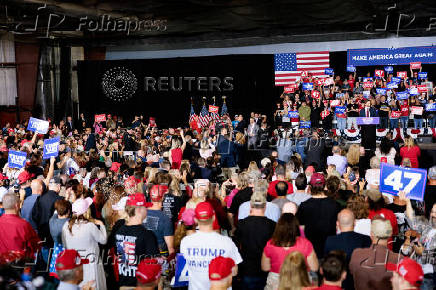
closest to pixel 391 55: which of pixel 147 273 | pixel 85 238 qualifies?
pixel 85 238

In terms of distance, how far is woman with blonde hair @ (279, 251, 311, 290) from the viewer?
3.66 metres

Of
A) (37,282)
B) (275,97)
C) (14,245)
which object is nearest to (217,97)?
(275,97)

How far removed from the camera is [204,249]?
4367 mm

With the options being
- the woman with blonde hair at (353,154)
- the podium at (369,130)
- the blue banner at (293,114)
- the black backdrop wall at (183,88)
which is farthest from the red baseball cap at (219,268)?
the black backdrop wall at (183,88)

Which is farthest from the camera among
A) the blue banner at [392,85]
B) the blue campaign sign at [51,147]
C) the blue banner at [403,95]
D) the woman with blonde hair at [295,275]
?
the blue banner at [392,85]

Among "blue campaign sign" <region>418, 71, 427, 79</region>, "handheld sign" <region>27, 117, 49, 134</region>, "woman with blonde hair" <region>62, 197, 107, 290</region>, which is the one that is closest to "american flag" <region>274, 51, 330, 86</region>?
"blue campaign sign" <region>418, 71, 427, 79</region>

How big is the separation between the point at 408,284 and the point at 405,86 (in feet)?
55.2

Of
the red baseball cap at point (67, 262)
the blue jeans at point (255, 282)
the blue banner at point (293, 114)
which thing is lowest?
the blue jeans at point (255, 282)

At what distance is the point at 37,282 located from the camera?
3555 millimetres

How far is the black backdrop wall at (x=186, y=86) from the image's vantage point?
21312 mm

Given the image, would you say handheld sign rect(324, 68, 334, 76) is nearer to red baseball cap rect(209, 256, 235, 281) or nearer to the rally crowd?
the rally crowd

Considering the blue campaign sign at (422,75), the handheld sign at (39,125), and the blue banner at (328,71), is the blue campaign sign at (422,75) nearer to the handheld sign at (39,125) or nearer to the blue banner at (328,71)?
the blue banner at (328,71)

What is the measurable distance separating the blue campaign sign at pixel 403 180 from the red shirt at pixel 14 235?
4.11 metres

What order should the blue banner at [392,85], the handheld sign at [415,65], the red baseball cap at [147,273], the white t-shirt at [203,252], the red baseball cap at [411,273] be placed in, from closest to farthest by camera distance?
the red baseball cap at [411,273]
the red baseball cap at [147,273]
the white t-shirt at [203,252]
the blue banner at [392,85]
the handheld sign at [415,65]
